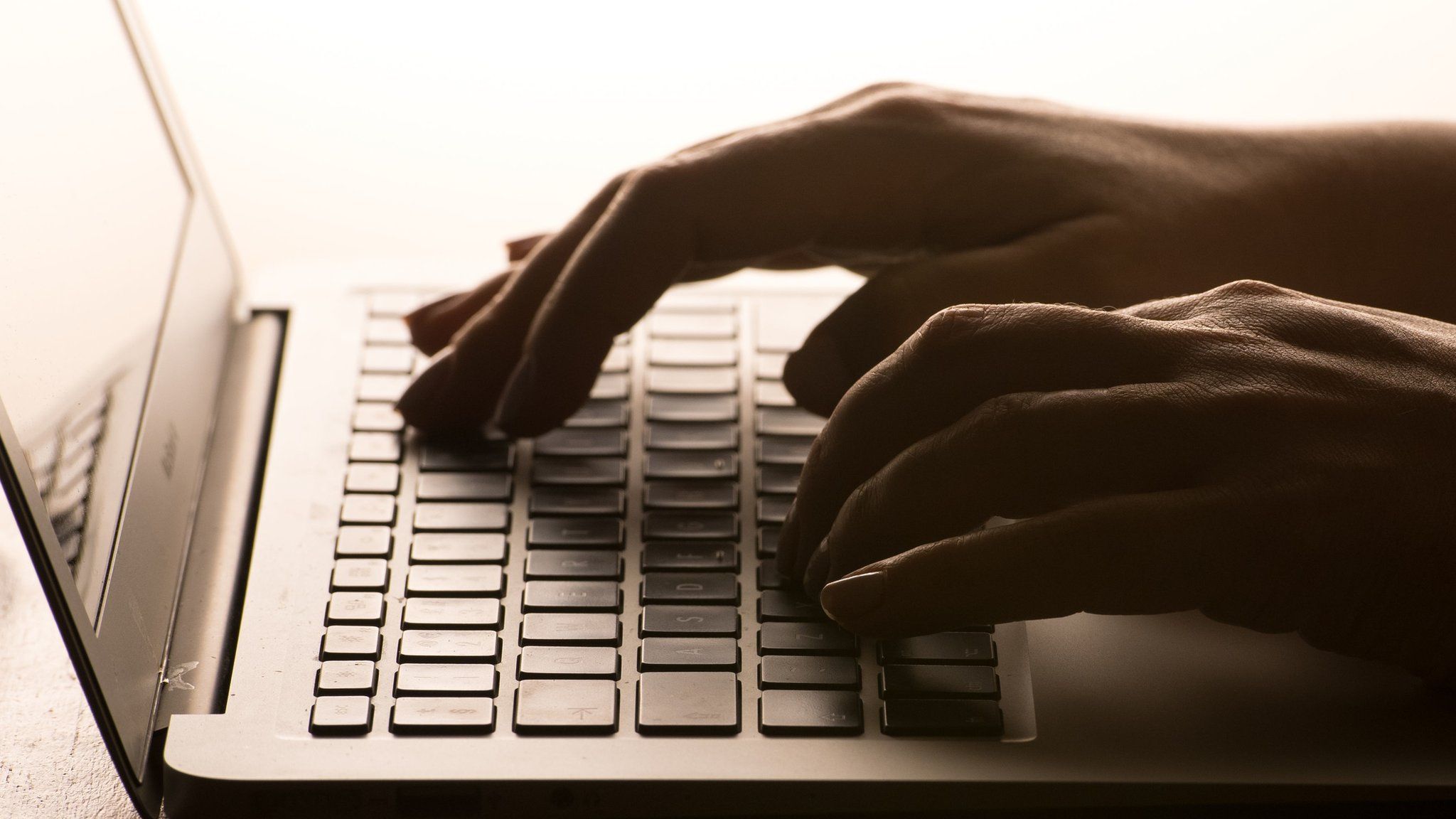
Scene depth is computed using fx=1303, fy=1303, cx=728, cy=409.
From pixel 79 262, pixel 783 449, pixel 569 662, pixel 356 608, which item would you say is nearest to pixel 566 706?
pixel 569 662

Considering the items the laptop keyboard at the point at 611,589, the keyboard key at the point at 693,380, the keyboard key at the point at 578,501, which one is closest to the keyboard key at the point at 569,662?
the laptop keyboard at the point at 611,589

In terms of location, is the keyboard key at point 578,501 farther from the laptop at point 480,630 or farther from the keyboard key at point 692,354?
the keyboard key at point 692,354

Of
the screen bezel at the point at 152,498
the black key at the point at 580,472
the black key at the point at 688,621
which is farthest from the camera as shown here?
the black key at the point at 580,472

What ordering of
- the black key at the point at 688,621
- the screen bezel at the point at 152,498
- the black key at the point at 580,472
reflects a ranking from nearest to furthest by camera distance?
the screen bezel at the point at 152,498 → the black key at the point at 688,621 → the black key at the point at 580,472

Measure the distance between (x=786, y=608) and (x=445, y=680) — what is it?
18 cm

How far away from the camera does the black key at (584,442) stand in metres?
0.79

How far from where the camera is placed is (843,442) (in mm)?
650

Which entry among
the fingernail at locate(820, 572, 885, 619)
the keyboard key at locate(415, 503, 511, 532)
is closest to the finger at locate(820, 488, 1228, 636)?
the fingernail at locate(820, 572, 885, 619)

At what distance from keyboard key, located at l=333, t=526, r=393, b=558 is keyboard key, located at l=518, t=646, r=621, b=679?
0.37 ft

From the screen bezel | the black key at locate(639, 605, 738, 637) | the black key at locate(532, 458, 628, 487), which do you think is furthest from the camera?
the black key at locate(532, 458, 628, 487)

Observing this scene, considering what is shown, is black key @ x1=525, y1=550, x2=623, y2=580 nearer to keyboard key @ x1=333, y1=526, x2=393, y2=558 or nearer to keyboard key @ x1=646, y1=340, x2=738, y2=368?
keyboard key @ x1=333, y1=526, x2=393, y2=558

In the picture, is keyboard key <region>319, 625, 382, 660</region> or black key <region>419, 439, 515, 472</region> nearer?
keyboard key <region>319, 625, 382, 660</region>

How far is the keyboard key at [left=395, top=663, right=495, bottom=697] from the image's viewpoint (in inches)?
24.6

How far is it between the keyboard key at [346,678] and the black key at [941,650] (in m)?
0.25
